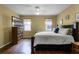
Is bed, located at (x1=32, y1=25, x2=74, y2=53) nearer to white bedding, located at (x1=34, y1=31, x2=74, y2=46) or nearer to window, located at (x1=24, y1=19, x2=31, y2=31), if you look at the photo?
white bedding, located at (x1=34, y1=31, x2=74, y2=46)

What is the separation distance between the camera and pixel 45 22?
35.6ft

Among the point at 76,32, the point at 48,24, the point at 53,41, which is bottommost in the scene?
the point at 53,41

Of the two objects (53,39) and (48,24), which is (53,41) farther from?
(48,24)

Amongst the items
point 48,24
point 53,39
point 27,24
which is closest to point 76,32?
point 53,39

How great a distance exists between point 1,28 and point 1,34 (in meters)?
0.29

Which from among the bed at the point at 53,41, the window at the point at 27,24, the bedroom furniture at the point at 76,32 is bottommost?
the bed at the point at 53,41

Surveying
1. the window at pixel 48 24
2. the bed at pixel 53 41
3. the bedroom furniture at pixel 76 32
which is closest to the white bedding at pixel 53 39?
the bed at pixel 53 41

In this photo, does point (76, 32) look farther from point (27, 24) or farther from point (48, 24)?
point (27, 24)

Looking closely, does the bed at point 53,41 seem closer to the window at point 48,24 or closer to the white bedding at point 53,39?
the white bedding at point 53,39

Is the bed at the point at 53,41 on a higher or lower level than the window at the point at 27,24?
lower

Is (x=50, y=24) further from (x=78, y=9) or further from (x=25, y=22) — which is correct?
(x=78, y=9)

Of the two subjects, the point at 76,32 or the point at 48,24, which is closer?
the point at 76,32

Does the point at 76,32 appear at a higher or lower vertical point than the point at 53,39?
higher
